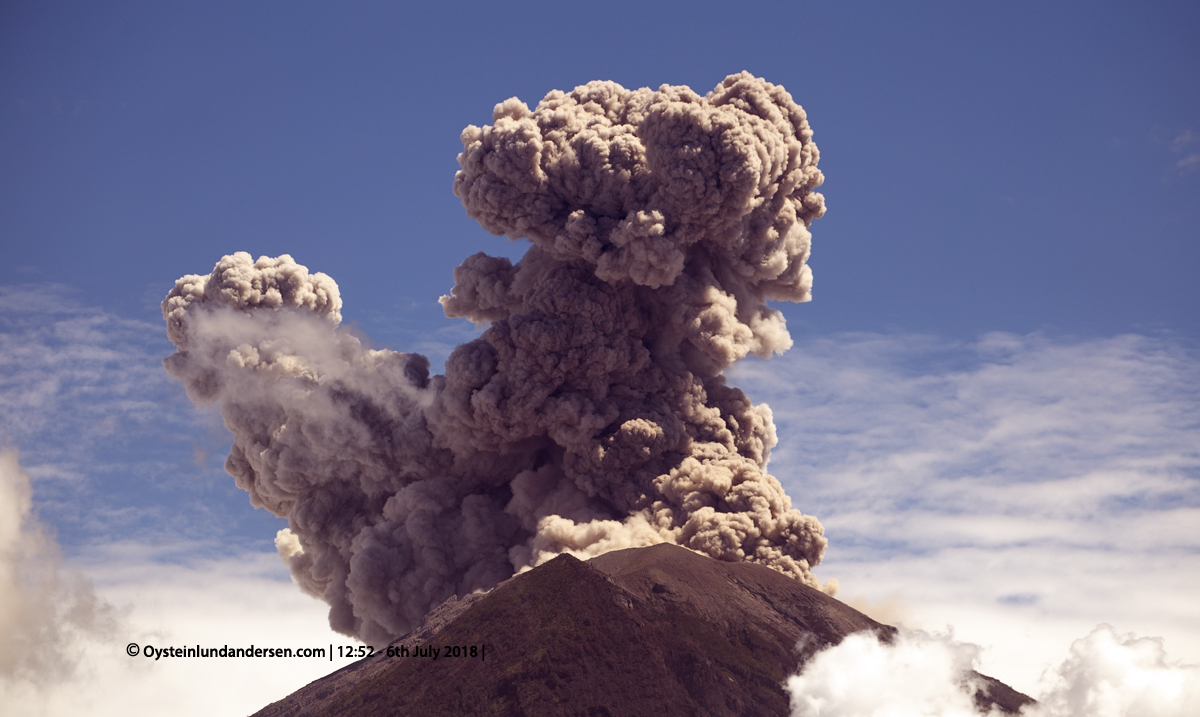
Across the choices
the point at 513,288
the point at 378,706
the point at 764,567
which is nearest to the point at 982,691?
the point at 764,567

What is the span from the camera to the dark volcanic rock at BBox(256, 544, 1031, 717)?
1444 inches

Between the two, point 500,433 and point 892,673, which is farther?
point 500,433

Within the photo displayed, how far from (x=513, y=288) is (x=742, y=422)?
32.8ft

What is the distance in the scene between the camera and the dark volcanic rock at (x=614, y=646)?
36.7 metres

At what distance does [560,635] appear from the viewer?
3831cm

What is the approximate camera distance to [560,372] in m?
48.1

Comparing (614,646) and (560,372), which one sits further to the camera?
(560,372)

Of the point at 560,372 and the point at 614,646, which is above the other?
the point at 560,372

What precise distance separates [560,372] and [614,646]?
12681 mm

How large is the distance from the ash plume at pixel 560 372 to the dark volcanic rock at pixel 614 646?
9.99 feet

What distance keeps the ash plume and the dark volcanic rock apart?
3044mm

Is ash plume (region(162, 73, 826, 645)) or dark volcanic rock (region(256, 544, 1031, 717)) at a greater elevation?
ash plume (region(162, 73, 826, 645))

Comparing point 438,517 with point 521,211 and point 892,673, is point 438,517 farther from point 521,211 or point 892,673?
point 892,673

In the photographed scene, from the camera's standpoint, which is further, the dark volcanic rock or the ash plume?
the ash plume
